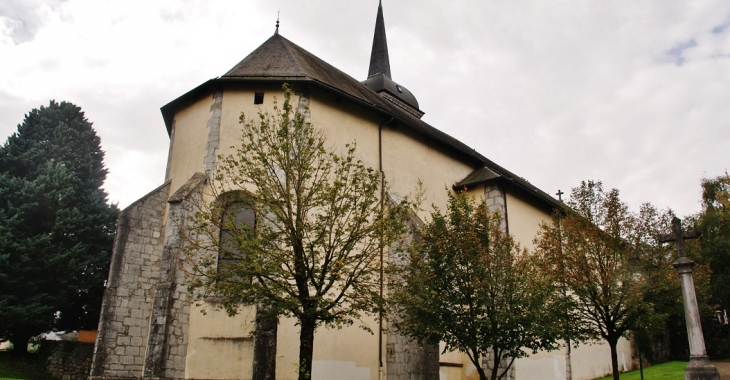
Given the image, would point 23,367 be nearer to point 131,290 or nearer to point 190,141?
point 131,290

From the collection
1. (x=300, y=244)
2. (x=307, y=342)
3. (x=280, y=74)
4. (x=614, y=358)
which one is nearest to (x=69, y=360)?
(x=280, y=74)

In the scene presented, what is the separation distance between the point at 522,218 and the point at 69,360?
1642cm

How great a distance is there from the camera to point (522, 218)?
19312mm

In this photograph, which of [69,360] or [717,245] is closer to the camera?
[69,360]

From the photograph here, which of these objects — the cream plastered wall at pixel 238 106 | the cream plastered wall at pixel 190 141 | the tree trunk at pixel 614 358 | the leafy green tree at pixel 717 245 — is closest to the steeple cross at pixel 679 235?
the tree trunk at pixel 614 358

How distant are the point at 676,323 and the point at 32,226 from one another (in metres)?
30.4

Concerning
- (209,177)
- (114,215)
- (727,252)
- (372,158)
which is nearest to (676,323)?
(727,252)

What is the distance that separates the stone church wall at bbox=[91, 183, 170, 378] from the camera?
11.9 metres

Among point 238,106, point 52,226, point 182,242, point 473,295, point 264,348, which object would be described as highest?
point 238,106

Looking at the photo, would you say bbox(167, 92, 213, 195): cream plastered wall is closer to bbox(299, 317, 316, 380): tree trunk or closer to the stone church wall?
the stone church wall

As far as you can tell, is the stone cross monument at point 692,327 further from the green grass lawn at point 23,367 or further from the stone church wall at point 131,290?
the green grass lawn at point 23,367

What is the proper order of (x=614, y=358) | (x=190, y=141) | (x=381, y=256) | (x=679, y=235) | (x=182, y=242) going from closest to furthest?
(x=381, y=256) < (x=182, y=242) < (x=679, y=235) < (x=614, y=358) < (x=190, y=141)

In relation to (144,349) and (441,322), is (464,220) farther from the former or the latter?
(144,349)

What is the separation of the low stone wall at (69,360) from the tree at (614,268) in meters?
14.7
